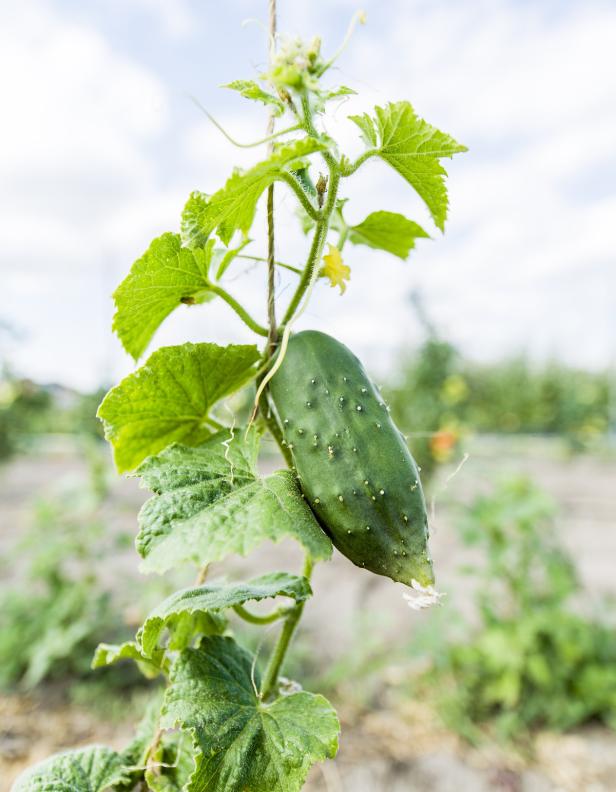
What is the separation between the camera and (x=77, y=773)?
80 cm

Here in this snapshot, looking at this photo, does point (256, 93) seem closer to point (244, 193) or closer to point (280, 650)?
point (244, 193)

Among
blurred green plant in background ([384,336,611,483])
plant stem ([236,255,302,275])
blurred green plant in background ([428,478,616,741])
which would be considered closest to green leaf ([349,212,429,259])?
plant stem ([236,255,302,275])

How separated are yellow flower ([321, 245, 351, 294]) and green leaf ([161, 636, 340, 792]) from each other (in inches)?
16.3

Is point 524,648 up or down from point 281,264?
down

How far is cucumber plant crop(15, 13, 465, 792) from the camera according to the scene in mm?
562

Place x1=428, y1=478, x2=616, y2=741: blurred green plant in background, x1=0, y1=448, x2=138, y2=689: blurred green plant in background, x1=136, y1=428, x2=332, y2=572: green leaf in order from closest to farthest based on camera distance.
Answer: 1. x1=136, y1=428, x2=332, y2=572: green leaf
2. x1=428, y1=478, x2=616, y2=741: blurred green plant in background
3. x1=0, y1=448, x2=138, y2=689: blurred green plant in background

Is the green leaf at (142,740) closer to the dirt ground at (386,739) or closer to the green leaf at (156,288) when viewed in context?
the green leaf at (156,288)

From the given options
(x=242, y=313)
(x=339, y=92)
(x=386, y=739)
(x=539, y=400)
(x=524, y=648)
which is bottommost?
(x=539, y=400)

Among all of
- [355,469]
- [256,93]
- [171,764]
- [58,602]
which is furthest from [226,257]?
[58,602]

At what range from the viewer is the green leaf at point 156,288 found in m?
0.63

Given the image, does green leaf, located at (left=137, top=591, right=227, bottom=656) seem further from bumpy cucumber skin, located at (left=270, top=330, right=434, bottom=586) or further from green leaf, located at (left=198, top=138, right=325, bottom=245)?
green leaf, located at (left=198, top=138, right=325, bottom=245)

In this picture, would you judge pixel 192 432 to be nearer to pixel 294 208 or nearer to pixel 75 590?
pixel 294 208

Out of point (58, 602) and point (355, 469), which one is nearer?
point (355, 469)

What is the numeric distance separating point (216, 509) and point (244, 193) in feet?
0.90
